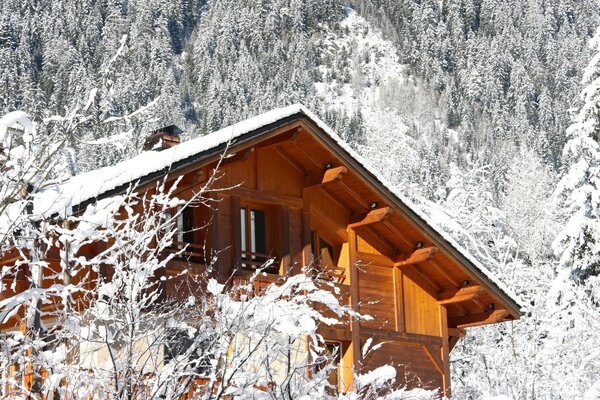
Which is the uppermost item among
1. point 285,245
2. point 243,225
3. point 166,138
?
point 166,138

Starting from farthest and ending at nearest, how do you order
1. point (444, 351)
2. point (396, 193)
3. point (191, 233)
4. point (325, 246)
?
1. point (444, 351)
2. point (325, 246)
3. point (396, 193)
4. point (191, 233)

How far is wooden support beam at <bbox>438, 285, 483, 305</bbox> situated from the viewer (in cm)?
1923

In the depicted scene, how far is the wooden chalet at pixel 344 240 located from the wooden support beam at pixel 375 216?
0.05 ft

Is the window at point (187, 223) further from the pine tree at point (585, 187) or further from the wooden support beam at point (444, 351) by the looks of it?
the pine tree at point (585, 187)

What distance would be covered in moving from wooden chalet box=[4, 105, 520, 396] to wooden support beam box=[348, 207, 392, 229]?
0.02 meters

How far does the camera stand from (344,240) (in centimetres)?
1886

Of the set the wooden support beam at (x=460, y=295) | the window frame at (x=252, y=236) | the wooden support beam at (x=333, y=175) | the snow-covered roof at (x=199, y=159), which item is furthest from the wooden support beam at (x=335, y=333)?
the wooden support beam at (x=460, y=295)

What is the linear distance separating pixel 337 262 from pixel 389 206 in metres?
1.39

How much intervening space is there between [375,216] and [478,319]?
10.2 ft

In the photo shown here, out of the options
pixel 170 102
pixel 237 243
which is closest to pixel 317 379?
pixel 237 243

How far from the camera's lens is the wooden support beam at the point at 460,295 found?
19234 millimetres

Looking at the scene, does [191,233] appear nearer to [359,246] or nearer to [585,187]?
[359,246]

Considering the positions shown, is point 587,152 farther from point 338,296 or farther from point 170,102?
point 170,102

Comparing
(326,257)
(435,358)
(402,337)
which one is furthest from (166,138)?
(435,358)
